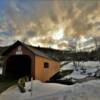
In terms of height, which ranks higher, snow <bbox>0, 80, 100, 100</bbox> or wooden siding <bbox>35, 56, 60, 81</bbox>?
wooden siding <bbox>35, 56, 60, 81</bbox>

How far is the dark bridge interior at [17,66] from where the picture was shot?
2906 cm

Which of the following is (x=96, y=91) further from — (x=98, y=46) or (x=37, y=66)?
(x=98, y=46)

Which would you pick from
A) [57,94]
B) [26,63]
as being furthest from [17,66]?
[57,94]

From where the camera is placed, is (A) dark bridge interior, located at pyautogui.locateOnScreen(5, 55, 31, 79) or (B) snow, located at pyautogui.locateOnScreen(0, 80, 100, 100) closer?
(B) snow, located at pyautogui.locateOnScreen(0, 80, 100, 100)

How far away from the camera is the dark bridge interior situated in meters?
29.1

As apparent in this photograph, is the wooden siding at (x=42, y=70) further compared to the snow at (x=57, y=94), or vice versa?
the wooden siding at (x=42, y=70)

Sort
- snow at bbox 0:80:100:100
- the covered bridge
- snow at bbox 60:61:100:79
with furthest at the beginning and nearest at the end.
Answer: snow at bbox 60:61:100:79, the covered bridge, snow at bbox 0:80:100:100

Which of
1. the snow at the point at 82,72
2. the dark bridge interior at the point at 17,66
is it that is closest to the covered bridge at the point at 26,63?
the dark bridge interior at the point at 17,66

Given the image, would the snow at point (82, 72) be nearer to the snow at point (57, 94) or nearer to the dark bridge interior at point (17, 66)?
the dark bridge interior at point (17, 66)

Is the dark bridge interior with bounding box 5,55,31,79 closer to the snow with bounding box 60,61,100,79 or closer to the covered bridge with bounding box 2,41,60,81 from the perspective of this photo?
the covered bridge with bounding box 2,41,60,81

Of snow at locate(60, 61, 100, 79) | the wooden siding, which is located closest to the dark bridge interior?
the wooden siding

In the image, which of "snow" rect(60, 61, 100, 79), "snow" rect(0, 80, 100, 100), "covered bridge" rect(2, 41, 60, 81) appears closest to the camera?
"snow" rect(0, 80, 100, 100)

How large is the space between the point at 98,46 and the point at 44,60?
159 feet

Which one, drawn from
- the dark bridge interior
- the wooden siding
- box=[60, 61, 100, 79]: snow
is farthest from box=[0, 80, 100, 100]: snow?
box=[60, 61, 100, 79]: snow
